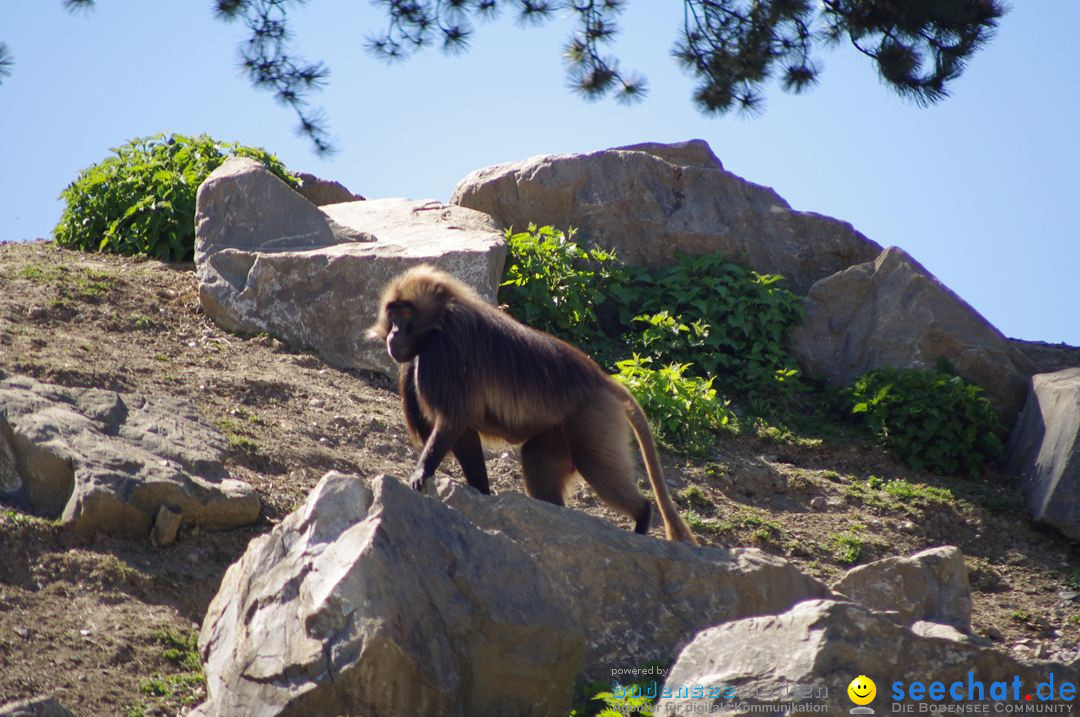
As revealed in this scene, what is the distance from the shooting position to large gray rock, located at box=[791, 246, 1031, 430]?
9.98 meters

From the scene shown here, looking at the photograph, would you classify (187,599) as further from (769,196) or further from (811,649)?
(769,196)

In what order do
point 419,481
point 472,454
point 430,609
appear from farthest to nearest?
point 472,454
point 419,481
point 430,609

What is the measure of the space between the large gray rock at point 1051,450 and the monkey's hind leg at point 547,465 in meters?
4.23

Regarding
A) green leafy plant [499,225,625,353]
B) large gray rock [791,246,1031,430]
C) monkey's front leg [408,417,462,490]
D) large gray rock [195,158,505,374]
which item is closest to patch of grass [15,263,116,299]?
large gray rock [195,158,505,374]

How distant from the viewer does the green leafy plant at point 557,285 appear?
9.79 meters

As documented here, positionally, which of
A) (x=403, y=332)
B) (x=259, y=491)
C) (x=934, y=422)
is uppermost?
(x=403, y=332)

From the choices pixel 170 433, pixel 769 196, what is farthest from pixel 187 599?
pixel 769 196

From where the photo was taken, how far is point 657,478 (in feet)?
19.8

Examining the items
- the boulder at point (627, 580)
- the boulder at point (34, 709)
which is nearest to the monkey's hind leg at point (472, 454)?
the boulder at point (627, 580)

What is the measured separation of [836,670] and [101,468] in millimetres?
3889

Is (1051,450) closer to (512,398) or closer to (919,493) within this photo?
(919,493)

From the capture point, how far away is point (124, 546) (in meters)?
5.77

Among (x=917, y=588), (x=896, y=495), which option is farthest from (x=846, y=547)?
(x=917, y=588)

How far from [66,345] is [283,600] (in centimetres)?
434
